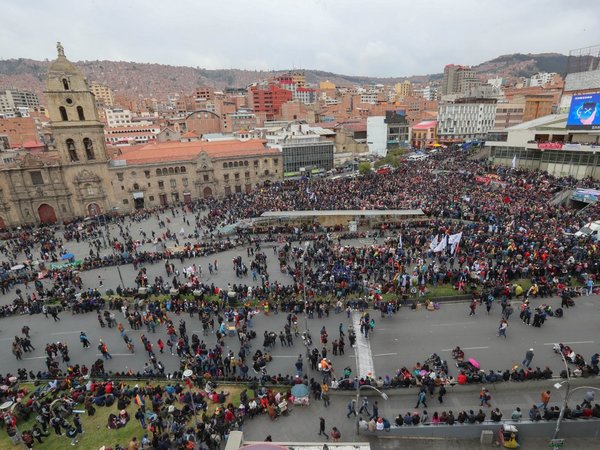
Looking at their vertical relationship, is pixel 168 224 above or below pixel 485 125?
below

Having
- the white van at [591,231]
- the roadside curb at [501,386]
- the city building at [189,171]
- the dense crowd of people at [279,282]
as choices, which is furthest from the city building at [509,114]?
the roadside curb at [501,386]

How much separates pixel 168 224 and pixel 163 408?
102 ft

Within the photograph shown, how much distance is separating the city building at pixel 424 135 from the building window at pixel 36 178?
3195 inches

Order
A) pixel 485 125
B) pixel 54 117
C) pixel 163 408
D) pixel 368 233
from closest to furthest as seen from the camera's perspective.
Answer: pixel 163 408 → pixel 368 233 → pixel 54 117 → pixel 485 125

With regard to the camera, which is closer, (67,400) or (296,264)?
(67,400)

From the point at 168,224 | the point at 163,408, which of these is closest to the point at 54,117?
the point at 168,224

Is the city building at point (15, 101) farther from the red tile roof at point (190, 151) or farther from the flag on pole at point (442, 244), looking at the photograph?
the flag on pole at point (442, 244)

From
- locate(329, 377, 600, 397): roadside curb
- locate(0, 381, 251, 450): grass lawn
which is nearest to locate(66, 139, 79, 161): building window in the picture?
locate(0, 381, 251, 450): grass lawn

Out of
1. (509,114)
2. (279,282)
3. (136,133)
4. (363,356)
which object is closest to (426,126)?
(509,114)

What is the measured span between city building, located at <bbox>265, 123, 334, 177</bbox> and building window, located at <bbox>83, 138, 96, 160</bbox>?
28.4 m

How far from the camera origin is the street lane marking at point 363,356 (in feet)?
54.7

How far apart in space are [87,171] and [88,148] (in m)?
2.97

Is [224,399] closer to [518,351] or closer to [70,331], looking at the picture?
[70,331]

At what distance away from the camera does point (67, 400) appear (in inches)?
597
